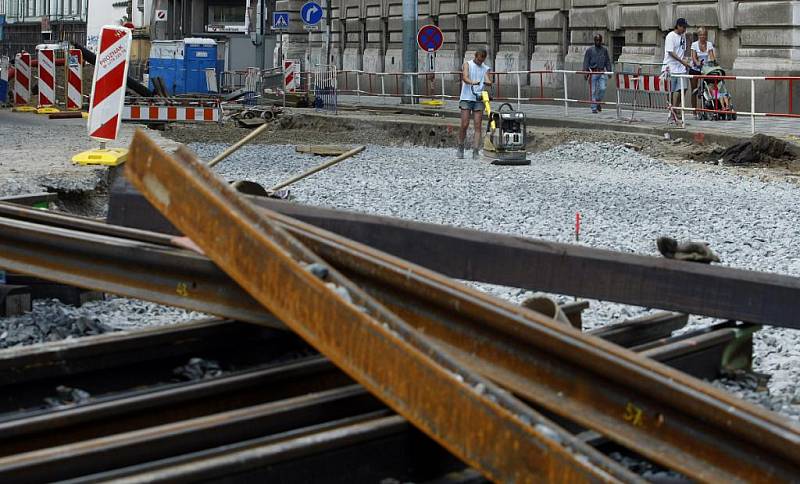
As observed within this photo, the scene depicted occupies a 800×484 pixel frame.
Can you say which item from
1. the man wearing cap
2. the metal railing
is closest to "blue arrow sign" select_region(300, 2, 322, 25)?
the metal railing

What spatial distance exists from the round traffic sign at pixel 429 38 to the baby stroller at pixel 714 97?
8.90 metres

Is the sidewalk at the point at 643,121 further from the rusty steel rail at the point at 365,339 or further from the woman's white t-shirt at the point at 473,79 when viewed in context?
the rusty steel rail at the point at 365,339

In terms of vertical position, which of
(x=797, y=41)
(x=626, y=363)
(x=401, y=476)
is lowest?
(x=401, y=476)

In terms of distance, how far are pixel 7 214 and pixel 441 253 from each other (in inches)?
75.9

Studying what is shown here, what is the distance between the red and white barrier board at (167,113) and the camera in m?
21.8

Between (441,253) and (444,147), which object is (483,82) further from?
(441,253)

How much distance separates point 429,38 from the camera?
30.6m

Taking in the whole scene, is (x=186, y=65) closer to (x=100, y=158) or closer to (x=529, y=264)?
(x=100, y=158)

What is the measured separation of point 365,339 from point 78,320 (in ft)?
9.78

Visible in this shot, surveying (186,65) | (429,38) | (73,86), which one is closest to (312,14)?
(429,38)

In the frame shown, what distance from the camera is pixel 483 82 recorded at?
745 inches

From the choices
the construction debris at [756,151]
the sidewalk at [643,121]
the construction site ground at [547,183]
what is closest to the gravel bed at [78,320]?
the construction site ground at [547,183]

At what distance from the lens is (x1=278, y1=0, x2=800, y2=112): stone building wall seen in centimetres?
2494

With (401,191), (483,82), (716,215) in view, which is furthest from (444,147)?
(716,215)
